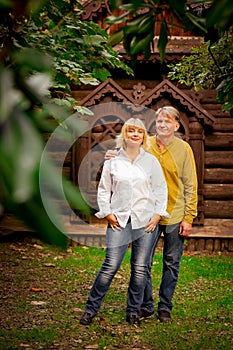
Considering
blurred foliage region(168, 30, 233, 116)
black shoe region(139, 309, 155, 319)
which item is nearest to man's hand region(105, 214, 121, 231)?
black shoe region(139, 309, 155, 319)

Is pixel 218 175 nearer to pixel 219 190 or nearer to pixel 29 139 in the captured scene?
pixel 219 190

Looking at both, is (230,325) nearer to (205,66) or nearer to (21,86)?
(205,66)

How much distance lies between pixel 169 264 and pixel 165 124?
115 cm

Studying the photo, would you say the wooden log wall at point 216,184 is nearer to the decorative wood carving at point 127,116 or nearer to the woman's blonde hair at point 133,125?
the decorative wood carving at point 127,116

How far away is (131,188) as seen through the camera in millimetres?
4270

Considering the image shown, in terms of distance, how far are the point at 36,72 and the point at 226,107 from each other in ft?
6.11

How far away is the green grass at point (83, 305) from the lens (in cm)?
429

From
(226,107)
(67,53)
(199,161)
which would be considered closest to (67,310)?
(67,53)

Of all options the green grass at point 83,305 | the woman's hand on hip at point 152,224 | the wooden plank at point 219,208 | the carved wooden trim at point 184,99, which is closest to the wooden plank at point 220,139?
the carved wooden trim at point 184,99

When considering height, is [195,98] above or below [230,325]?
above

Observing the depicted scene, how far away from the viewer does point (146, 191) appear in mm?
4340

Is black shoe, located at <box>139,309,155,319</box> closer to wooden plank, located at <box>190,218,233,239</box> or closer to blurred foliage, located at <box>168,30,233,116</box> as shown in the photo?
blurred foliage, located at <box>168,30,233,116</box>

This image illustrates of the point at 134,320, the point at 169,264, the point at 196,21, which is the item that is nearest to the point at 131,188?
the point at 169,264

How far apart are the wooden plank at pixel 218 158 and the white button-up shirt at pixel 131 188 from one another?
408cm
